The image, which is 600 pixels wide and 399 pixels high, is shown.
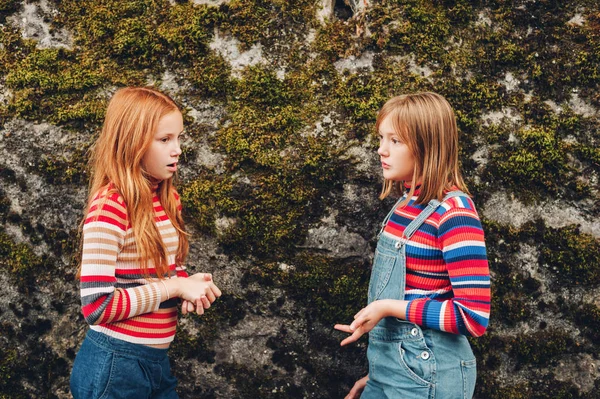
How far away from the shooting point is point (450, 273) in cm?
224

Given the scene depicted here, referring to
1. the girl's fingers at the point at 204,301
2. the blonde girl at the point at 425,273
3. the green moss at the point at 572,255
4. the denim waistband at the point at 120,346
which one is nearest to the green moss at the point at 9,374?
the denim waistband at the point at 120,346

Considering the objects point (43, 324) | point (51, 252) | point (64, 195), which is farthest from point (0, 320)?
point (64, 195)

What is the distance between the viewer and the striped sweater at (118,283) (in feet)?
7.16

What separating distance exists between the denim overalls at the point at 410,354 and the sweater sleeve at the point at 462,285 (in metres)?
0.12

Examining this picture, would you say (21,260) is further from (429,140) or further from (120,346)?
(429,140)

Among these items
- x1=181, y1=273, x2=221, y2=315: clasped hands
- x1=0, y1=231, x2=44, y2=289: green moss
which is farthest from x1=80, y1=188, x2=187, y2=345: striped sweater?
x1=0, y1=231, x2=44, y2=289: green moss

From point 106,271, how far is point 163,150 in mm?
622

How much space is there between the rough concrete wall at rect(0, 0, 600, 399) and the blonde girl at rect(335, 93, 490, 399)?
771 mm

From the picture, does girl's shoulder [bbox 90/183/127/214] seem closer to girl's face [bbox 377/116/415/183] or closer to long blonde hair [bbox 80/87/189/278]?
long blonde hair [bbox 80/87/189/278]

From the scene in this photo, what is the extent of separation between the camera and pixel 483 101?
3.24 metres

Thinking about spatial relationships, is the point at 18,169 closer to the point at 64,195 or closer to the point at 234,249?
the point at 64,195

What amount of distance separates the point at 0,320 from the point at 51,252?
1.81ft

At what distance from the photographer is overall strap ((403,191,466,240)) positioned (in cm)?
235

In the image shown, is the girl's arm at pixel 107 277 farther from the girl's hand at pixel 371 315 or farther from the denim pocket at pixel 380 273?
the denim pocket at pixel 380 273
